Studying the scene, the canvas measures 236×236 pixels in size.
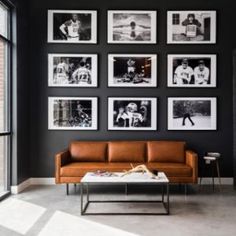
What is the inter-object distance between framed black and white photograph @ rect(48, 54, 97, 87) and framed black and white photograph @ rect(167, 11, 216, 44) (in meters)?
1.67

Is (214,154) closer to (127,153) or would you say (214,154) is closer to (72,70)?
(127,153)

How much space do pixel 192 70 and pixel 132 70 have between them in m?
1.15

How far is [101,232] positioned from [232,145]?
3.61 meters

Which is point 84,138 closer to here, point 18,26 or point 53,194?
point 53,194

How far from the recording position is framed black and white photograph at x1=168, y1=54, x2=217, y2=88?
6.15 meters

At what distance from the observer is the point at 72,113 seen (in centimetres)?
614

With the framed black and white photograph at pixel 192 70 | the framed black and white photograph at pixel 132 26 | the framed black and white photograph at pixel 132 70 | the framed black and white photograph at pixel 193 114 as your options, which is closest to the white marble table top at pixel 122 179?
the framed black and white photograph at pixel 193 114

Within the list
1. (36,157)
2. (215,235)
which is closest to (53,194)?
(36,157)

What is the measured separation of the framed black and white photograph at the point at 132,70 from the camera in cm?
616

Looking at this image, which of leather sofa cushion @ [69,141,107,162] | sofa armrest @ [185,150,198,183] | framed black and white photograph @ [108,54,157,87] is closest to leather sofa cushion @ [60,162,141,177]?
leather sofa cushion @ [69,141,107,162]

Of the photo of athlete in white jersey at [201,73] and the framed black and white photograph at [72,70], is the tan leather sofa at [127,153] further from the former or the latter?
the photo of athlete in white jersey at [201,73]

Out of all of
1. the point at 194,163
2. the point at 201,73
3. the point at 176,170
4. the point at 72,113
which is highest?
the point at 201,73

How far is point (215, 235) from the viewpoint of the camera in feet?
11.3

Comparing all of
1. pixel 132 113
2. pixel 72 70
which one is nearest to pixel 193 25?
pixel 132 113
